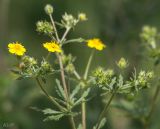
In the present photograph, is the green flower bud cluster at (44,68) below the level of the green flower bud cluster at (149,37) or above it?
below

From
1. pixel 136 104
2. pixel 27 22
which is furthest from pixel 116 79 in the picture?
pixel 27 22

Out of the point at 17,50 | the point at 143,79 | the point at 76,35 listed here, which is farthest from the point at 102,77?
the point at 76,35

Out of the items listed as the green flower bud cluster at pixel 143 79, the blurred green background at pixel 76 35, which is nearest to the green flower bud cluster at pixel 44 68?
the green flower bud cluster at pixel 143 79

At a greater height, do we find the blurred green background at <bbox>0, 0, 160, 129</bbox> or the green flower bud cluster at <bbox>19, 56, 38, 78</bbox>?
the blurred green background at <bbox>0, 0, 160, 129</bbox>

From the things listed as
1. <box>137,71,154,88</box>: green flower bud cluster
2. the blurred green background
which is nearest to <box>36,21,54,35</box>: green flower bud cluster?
<box>137,71,154,88</box>: green flower bud cluster

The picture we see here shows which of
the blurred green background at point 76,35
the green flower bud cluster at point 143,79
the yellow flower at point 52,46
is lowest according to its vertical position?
the green flower bud cluster at point 143,79

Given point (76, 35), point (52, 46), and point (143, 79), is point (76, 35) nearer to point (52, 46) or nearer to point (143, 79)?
point (52, 46)

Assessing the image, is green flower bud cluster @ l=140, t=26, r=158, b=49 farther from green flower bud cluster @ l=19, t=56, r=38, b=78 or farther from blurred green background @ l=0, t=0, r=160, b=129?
green flower bud cluster @ l=19, t=56, r=38, b=78

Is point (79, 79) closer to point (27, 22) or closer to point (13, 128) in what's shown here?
point (13, 128)

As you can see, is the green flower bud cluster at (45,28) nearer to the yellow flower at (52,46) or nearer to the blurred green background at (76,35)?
the yellow flower at (52,46)
